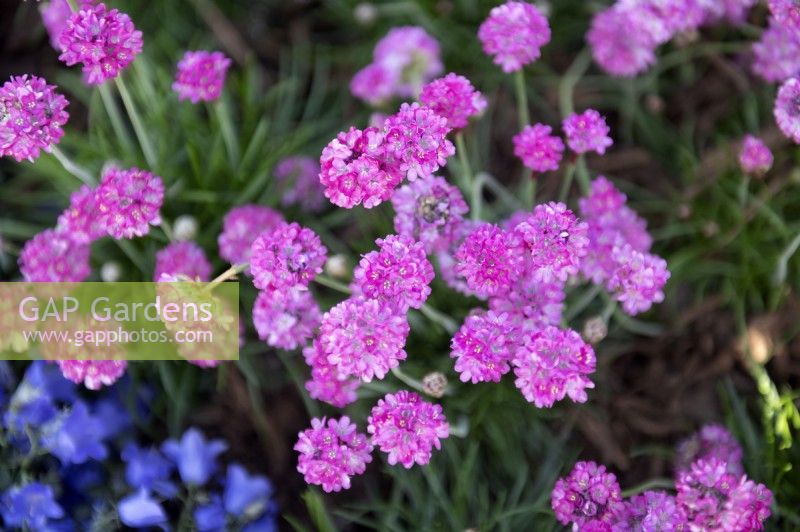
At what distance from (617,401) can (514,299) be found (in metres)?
0.97

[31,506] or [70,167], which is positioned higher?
[70,167]

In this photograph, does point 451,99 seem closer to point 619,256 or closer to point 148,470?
point 619,256

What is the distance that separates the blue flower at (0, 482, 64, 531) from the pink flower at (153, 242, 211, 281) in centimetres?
66

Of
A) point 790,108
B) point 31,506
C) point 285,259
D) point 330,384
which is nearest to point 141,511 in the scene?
point 31,506

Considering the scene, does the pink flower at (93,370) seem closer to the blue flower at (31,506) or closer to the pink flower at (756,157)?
the blue flower at (31,506)

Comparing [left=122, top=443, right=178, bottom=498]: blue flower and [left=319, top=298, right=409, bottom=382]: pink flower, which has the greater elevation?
[left=319, top=298, right=409, bottom=382]: pink flower

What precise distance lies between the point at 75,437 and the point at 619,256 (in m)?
1.62

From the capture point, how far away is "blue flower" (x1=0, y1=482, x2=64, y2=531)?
7.20ft

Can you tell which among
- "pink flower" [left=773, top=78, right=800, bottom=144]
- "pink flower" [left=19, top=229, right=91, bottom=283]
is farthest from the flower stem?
"pink flower" [left=773, top=78, right=800, bottom=144]

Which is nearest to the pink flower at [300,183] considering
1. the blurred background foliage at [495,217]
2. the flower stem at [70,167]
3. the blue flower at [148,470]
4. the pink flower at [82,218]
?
the blurred background foliage at [495,217]

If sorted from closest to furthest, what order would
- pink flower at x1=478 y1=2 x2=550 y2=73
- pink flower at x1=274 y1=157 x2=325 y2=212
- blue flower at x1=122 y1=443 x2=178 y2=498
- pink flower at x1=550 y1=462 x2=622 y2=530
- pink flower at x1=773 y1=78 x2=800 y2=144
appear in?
pink flower at x1=550 y1=462 x2=622 y2=530, pink flower at x1=773 y1=78 x2=800 y2=144, pink flower at x1=478 y1=2 x2=550 y2=73, blue flower at x1=122 y1=443 x2=178 y2=498, pink flower at x1=274 y1=157 x2=325 y2=212

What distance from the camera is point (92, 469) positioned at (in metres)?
2.48

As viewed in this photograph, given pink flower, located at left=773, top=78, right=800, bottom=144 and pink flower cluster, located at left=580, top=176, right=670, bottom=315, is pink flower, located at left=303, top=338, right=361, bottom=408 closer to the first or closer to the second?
pink flower cluster, located at left=580, top=176, right=670, bottom=315

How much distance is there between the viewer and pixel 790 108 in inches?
79.2
